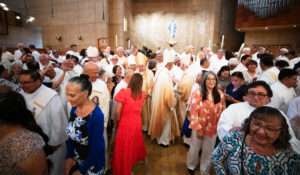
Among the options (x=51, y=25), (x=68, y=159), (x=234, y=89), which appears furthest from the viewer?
(x=51, y=25)

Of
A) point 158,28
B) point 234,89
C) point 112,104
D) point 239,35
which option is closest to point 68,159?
point 112,104

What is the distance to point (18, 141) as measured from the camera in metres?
1.10

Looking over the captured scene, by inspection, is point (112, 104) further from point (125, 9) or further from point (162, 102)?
point (125, 9)

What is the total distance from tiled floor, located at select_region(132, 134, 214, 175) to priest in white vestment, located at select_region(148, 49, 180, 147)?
0.22 meters

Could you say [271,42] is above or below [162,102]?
above

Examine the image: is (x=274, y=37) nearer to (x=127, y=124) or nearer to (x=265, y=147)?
(x=265, y=147)

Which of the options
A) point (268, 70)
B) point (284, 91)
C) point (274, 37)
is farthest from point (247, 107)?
point (274, 37)

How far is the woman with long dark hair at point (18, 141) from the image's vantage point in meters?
1.04

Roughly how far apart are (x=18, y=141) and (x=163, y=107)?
8.94ft

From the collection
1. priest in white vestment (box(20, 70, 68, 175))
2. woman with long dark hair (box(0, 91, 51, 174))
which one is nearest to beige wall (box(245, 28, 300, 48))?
priest in white vestment (box(20, 70, 68, 175))

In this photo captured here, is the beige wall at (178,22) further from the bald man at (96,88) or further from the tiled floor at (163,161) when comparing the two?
the bald man at (96,88)

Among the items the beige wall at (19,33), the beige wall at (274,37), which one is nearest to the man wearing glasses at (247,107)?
the beige wall at (274,37)

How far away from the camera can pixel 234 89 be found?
3.07m

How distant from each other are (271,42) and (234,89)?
11513mm
